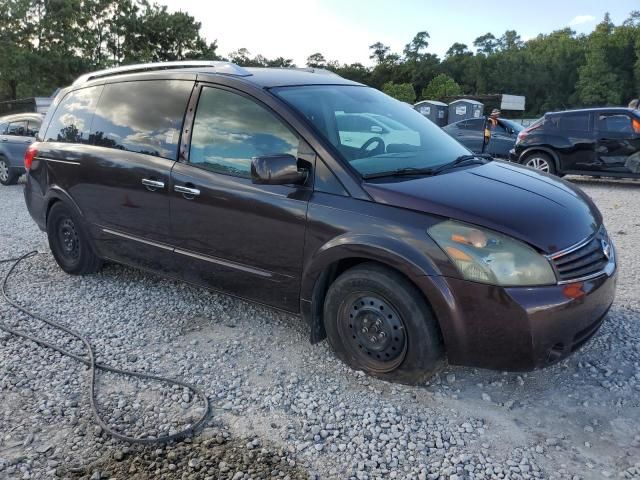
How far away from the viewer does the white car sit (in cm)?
348

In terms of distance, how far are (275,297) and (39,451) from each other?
155cm

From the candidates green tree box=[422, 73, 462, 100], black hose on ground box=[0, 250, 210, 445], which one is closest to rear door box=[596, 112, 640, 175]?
black hose on ground box=[0, 250, 210, 445]

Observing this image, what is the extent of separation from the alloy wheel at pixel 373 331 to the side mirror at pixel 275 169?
795mm

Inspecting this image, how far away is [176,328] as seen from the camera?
4027 mm

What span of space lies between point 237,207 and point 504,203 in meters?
1.66

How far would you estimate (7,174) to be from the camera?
12.1 metres

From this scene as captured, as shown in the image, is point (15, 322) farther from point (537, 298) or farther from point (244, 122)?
point (537, 298)

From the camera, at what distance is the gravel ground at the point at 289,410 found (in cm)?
252

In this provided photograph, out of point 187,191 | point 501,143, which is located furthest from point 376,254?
point 501,143

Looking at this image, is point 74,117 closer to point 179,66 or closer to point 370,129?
point 179,66

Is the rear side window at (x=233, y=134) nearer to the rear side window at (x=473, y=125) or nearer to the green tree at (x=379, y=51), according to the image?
the rear side window at (x=473, y=125)

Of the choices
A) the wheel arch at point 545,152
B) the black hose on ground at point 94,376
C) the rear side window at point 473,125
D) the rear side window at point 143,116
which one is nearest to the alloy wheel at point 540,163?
the wheel arch at point 545,152

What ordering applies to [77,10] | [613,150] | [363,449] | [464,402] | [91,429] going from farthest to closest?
[77,10] → [613,150] → [464,402] → [91,429] → [363,449]

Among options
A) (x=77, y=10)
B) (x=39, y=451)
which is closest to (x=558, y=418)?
(x=39, y=451)
